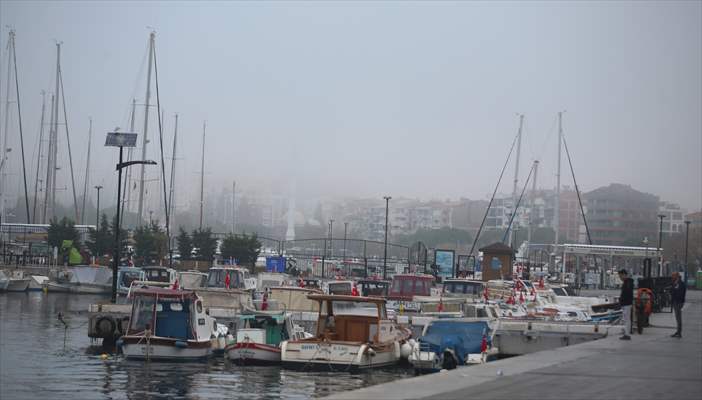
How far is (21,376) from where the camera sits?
88.1 feet

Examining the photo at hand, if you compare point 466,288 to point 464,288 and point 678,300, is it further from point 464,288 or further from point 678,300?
point 678,300

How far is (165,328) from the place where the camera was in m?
31.9

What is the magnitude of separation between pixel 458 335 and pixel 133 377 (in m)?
9.84

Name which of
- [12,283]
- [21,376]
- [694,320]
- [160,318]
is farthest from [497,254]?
[21,376]

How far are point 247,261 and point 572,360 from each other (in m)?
66.6

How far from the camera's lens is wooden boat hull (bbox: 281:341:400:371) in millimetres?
28516

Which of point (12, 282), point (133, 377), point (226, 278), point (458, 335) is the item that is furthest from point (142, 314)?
point (12, 282)

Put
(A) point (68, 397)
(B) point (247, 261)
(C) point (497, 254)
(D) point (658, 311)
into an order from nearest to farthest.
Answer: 1. (A) point (68, 397)
2. (D) point (658, 311)
3. (C) point (497, 254)
4. (B) point (247, 261)

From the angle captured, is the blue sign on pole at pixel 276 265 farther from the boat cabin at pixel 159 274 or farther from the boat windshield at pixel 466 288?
the boat windshield at pixel 466 288

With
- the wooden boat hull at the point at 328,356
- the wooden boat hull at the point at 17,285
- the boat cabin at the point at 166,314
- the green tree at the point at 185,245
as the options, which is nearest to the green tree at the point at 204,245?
the green tree at the point at 185,245

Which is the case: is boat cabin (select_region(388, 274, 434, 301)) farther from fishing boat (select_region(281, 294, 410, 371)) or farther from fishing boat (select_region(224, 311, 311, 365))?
fishing boat (select_region(281, 294, 410, 371))

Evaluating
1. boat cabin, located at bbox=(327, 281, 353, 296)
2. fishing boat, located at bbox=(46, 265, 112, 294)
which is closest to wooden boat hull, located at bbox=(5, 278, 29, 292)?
fishing boat, located at bbox=(46, 265, 112, 294)

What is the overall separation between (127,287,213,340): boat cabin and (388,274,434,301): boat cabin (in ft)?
63.5

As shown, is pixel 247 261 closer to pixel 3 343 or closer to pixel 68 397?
pixel 3 343
